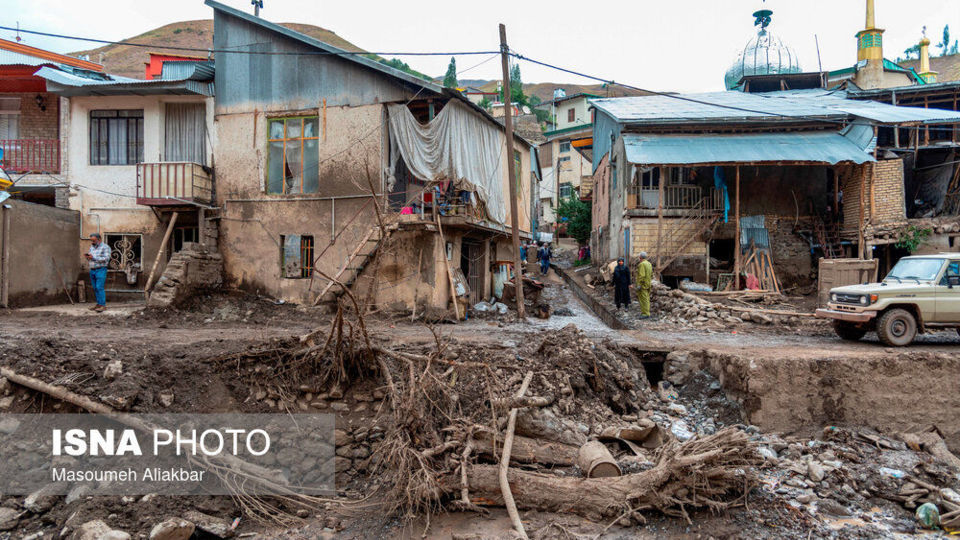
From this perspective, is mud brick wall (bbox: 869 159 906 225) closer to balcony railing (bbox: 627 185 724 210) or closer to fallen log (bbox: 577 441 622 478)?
balcony railing (bbox: 627 185 724 210)

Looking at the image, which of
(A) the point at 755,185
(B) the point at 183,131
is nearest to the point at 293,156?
(B) the point at 183,131

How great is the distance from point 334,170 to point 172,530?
1015 centimetres

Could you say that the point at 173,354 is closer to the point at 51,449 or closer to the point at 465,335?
the point at 51,449

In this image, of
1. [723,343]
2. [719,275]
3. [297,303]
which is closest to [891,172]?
[719,275]

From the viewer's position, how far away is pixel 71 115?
52.0 ft

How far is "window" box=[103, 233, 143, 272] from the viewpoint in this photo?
15.7 metres

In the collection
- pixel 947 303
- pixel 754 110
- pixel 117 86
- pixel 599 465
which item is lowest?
pixel 599 465

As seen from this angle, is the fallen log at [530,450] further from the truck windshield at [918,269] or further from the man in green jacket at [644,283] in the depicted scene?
the truck windshield at [918,269]

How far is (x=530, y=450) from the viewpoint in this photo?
6.98 metres

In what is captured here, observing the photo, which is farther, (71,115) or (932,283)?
(71,115)

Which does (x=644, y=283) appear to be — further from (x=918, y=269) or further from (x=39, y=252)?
(x=39, y=252)

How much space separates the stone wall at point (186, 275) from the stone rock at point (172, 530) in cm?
844

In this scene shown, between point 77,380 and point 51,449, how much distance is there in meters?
0.93

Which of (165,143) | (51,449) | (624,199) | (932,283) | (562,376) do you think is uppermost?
(165,143)
